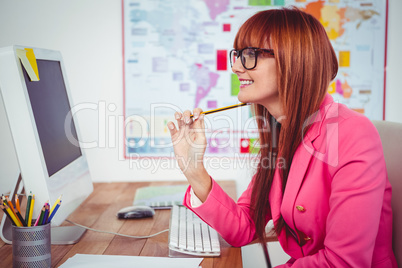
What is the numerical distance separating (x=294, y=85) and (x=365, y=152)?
25cm

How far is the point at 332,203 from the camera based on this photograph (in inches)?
38.7

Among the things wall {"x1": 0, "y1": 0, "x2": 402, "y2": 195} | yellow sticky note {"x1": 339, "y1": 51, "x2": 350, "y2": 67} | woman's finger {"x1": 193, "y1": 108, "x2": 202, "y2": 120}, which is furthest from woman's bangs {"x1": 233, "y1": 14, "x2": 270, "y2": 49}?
yellow sticky note {"x1": 339, "y1": 51, "x2": 350, "y2": 67}

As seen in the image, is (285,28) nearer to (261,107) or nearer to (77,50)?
(261,107)

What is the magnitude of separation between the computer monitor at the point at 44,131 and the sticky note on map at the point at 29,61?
0.04 ft

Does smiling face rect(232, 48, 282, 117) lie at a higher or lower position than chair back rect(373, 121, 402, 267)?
higher

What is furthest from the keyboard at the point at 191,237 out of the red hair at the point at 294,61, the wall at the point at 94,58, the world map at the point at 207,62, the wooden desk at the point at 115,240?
the world map at the point at 207,62

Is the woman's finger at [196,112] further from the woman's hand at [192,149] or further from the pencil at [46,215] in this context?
the pencil at [46,215]

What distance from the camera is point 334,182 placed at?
3.25ft

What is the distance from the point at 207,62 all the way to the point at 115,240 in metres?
1.31

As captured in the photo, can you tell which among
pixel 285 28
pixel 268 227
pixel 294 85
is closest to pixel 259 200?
pixel 268 227

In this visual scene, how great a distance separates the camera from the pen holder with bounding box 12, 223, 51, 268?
971 millimetres

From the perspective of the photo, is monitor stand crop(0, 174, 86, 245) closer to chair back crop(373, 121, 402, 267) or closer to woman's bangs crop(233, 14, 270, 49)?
woman's bangs crop(233, 14, 270, 49)

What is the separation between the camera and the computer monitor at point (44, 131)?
3.47 ft

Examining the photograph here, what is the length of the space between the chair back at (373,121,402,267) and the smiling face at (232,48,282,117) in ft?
0.98
